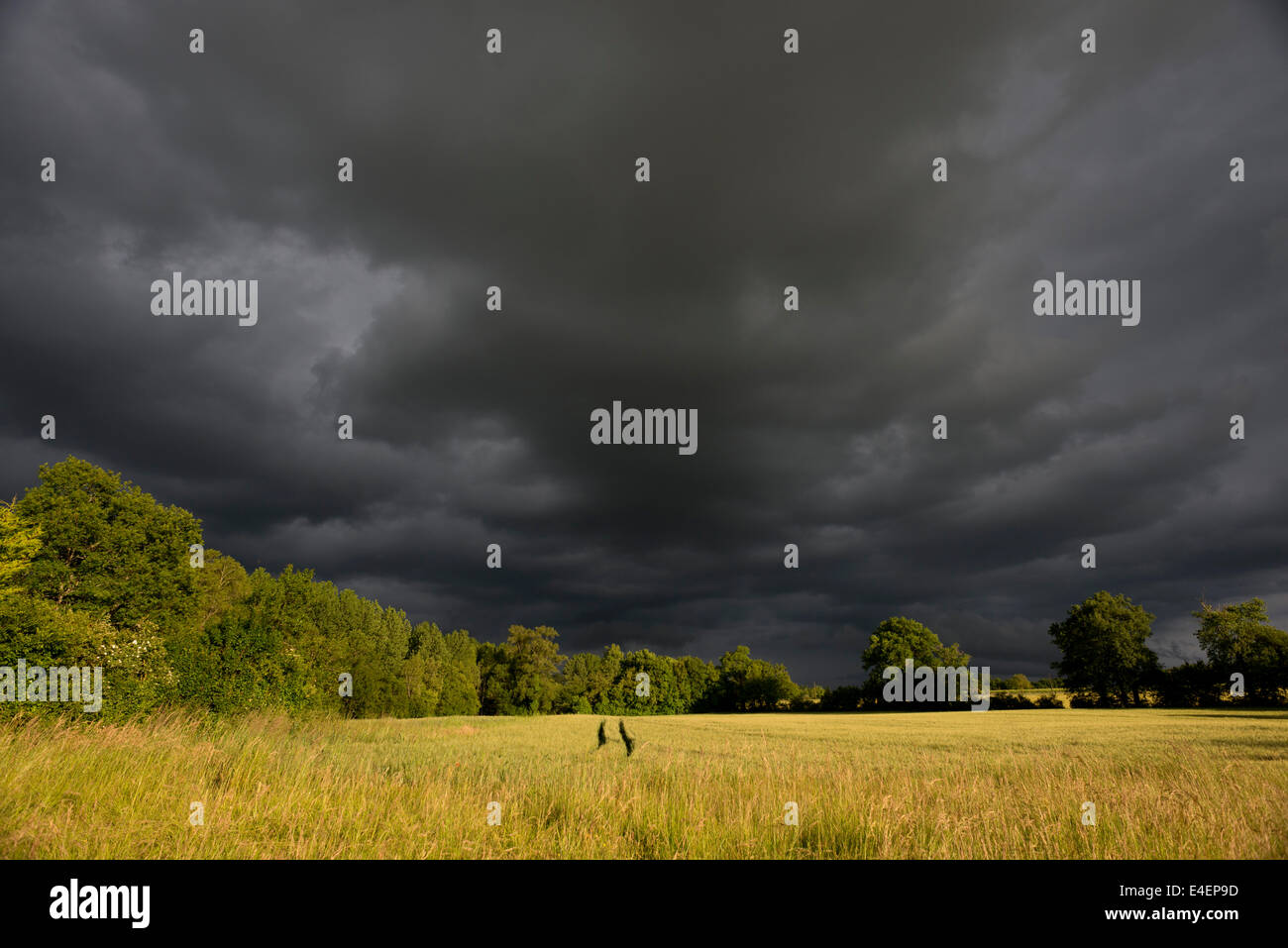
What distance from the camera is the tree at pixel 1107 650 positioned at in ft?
307

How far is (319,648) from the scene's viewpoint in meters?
73.4

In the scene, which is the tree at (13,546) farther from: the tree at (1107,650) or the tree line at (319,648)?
the tree at (1107,650)

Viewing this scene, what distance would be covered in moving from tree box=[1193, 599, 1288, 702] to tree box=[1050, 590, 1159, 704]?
8011mm

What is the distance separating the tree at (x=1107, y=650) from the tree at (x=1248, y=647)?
8011mm

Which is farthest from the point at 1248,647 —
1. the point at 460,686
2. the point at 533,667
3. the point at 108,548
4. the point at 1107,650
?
the point at 108,548

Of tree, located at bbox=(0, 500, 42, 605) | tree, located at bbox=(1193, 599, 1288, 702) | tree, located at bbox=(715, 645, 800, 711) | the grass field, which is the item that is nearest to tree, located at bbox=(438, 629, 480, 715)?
tree, located at bbox=(715, 645, 800, 711)

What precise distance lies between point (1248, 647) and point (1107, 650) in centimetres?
1644

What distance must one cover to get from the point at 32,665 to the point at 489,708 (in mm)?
92444

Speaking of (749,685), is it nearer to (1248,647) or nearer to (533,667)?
(533,667)

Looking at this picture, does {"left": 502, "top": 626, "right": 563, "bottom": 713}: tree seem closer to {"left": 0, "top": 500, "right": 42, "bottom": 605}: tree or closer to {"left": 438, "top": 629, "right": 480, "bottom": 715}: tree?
{"left": 438, "top": 629, "right": 480, "bottom": 715}: tree

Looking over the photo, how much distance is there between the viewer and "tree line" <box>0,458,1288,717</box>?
38.2 meters

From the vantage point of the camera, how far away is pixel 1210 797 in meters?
11.7
